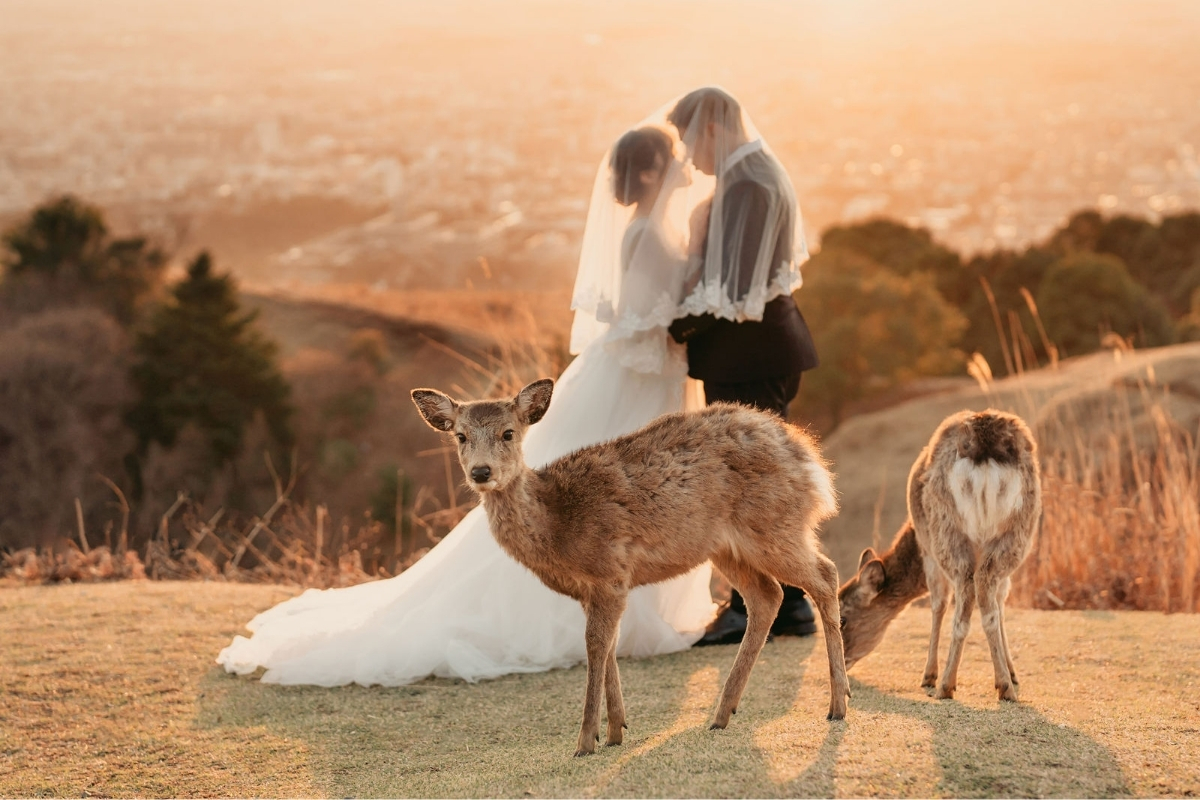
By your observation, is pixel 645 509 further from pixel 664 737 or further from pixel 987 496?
pixel 987 496

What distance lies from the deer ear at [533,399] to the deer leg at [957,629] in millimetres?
1862

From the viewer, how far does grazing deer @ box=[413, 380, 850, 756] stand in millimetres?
4098

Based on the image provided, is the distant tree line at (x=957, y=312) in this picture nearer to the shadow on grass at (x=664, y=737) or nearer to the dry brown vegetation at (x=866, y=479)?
the dry brown vegetation at (x=866, y=479)

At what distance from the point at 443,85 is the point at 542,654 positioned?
4875 cm

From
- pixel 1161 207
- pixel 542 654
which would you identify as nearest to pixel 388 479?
pixel 542 654

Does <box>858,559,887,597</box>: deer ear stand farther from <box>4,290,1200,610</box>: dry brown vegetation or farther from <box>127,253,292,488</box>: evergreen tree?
<box>127,253,292,488</box>: evergreen tree

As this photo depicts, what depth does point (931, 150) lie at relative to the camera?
41.8 m

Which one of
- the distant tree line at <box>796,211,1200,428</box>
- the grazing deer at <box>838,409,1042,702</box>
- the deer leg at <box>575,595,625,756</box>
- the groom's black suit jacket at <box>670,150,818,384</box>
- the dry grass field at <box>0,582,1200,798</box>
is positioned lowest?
the dry grass field at <box>0,582,1200,798</box>

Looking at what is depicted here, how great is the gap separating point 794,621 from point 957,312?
2058cm

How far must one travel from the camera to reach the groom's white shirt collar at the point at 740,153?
5496 mm

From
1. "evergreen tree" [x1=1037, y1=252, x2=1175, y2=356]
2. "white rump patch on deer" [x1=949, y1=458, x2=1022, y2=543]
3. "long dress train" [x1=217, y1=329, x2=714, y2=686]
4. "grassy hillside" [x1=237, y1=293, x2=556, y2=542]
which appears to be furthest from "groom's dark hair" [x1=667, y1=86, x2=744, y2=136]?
"evergreen tree" [x1=1037, y1=252, x2=1175, y2=356]

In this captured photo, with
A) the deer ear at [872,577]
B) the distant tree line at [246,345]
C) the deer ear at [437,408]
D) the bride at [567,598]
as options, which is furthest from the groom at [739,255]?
the distant tree line at [246,345]

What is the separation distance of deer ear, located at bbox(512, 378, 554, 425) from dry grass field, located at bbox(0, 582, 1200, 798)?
129cm

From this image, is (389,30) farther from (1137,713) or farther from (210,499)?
(1137,713)
